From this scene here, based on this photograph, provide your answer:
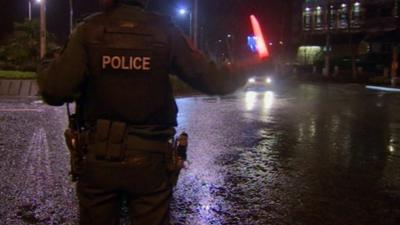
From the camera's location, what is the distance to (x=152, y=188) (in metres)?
2.67

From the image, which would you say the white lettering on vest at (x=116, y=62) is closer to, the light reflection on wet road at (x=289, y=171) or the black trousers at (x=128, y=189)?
the black trousers at (x=128, y=189)

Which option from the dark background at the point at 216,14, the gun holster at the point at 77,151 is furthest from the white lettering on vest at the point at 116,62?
the dark background at the point at 216,14

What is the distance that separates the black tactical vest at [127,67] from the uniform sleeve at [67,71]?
41 millimetres

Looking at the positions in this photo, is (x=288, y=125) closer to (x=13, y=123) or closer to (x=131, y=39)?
(x=13, y=123)

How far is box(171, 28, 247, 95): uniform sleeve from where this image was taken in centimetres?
271

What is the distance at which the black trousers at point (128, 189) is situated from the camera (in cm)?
262

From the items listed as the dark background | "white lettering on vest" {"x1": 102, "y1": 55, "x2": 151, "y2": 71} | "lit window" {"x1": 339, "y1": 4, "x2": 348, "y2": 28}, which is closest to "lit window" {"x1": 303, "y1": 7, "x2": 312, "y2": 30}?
the dark background

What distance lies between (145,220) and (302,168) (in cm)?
497

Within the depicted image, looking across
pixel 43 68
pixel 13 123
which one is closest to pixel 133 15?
pixel 43 68

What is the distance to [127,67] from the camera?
2561mm

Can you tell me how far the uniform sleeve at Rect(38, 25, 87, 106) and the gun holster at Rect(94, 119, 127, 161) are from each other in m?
0.24

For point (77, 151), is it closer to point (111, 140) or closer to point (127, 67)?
point (111, 140)

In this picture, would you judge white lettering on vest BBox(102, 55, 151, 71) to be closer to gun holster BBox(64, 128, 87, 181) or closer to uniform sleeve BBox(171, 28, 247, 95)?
uniform sleeve BBox(171, 28, 247, 95)

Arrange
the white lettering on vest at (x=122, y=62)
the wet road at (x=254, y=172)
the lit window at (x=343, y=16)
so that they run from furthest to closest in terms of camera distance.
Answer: the lit window at (x=343, y=16), the wet road at (x=254, y=172), the white lettering on vest at (x=122, y=62)
